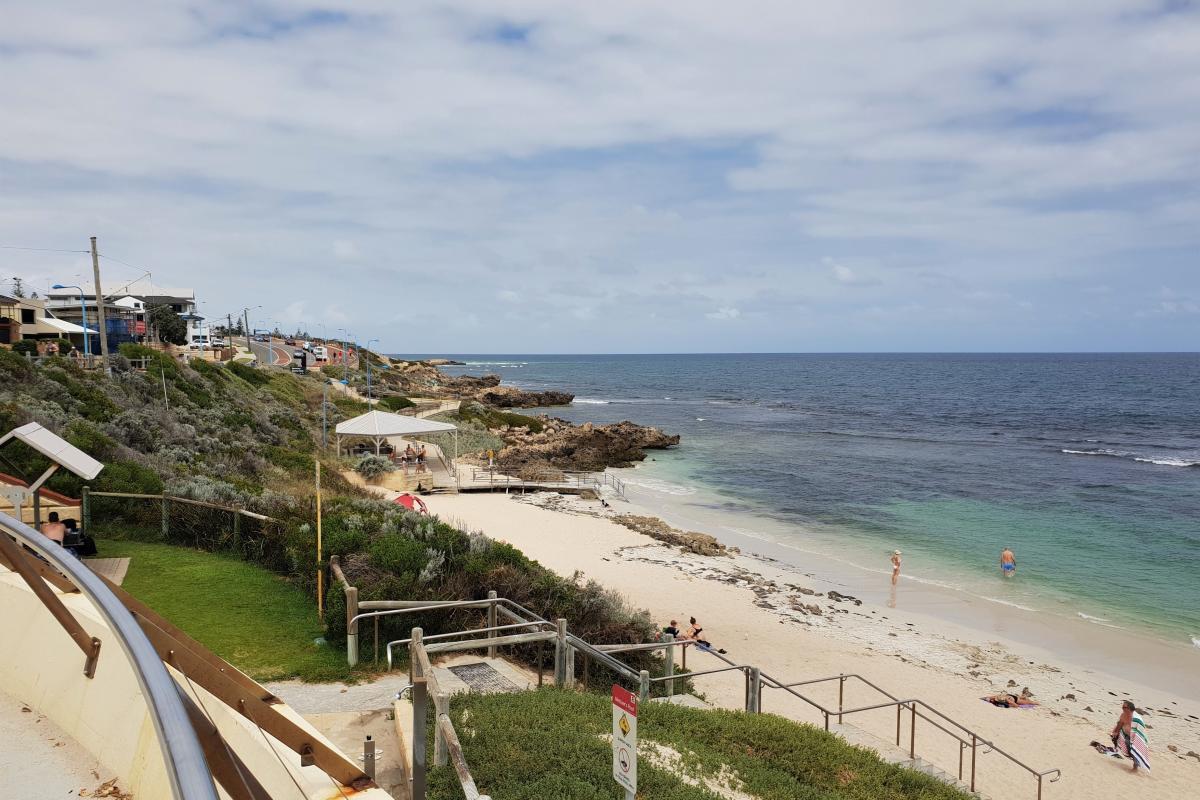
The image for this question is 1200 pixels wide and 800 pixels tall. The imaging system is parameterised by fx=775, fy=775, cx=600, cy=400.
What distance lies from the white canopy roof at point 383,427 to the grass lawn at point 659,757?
20.8 m

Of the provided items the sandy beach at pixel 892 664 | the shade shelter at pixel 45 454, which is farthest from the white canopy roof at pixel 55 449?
the sandy beach at pixel 892 664

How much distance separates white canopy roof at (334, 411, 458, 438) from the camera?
89.6 feet

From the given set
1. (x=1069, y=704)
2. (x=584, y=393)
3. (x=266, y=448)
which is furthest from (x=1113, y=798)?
(x=584, y=393)

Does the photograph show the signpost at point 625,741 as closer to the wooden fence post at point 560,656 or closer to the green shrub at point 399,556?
the wooden fence post at point 560,656

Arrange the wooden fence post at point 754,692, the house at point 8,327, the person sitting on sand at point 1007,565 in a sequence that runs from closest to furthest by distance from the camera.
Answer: the wooden fence post at point 754,692 < the person sitting on sand at point 1007,565 < the house at point 8,327

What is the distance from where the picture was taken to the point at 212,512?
14.2 metres

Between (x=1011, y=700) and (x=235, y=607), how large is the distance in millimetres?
13525

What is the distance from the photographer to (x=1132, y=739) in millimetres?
12336

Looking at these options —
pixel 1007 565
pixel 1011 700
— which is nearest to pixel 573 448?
pixel 1007 565

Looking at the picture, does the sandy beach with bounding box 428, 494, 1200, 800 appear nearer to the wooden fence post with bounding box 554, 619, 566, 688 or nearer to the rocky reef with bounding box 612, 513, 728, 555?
the rocky reef with bounding box 612, 513, 728, 555

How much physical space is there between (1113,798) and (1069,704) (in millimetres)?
3393

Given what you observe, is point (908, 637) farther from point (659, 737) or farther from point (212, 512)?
point (212, 512)

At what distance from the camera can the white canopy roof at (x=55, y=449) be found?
978cm

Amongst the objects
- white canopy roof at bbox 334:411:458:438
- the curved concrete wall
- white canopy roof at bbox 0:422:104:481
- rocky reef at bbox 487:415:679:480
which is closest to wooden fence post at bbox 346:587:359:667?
white canopy roof at bbox 0:422:104:481
